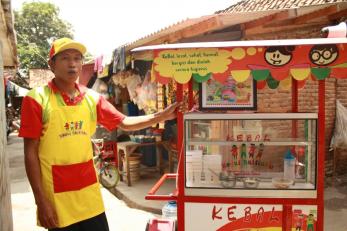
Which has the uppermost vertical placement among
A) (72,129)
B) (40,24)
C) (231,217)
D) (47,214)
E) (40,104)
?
(40,24)

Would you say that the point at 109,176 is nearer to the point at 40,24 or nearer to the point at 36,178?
the point at 36,178

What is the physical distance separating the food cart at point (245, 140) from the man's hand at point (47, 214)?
905mm

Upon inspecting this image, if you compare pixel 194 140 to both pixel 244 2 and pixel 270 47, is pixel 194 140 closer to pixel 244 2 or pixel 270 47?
pixel 270 47

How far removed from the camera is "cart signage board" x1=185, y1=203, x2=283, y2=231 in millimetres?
2988

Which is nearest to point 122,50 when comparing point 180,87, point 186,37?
point 186,37

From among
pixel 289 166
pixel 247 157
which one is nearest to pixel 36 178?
pixel 247 157

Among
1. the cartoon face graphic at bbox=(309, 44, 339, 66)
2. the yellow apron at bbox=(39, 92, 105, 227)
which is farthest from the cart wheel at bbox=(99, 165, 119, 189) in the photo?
the cartoon face graphic at bbox=(309, 44, 339, 66)

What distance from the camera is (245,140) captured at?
10.5ft

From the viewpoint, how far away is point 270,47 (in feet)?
8.98

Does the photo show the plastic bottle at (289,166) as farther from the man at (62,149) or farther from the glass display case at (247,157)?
the man at (62,149)

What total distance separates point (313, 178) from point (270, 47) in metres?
1.16

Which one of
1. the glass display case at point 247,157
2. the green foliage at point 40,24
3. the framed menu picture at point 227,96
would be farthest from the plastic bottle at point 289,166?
the green foliage at point 40,24

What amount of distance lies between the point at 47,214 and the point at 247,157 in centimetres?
178

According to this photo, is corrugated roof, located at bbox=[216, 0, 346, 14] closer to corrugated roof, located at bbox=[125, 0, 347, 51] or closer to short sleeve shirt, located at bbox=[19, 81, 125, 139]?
corrugated roof, located at bbox=[125, 0, 347, 51]
